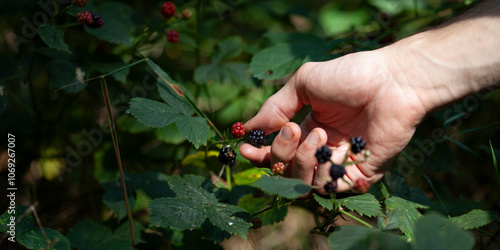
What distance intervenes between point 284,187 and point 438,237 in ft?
1.31

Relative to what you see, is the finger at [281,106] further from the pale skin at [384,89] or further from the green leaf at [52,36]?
the green leaf at [52,36]

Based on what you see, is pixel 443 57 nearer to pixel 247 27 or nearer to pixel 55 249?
pixel 55 249

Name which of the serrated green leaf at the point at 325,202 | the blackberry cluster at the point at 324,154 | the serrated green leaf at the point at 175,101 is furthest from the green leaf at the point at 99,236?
the blackberry cluster at the point at 324,154

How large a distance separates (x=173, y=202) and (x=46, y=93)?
72.7 inches

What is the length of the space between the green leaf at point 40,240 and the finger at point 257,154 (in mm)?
783

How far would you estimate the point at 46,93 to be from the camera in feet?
8.24

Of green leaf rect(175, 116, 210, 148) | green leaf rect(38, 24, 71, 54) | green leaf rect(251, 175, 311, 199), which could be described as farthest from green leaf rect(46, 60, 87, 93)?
green leaf rect(251, 175, 311, 199)

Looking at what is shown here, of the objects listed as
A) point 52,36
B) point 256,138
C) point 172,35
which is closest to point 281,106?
point 256,138

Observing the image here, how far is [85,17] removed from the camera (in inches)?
65.2

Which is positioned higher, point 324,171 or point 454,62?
point 454,62

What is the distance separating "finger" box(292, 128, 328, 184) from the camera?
1205mm

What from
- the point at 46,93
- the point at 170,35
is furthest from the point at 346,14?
the point at 46,93

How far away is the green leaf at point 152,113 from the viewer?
138 cm

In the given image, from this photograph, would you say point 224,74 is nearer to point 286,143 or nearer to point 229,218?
point 286,143
